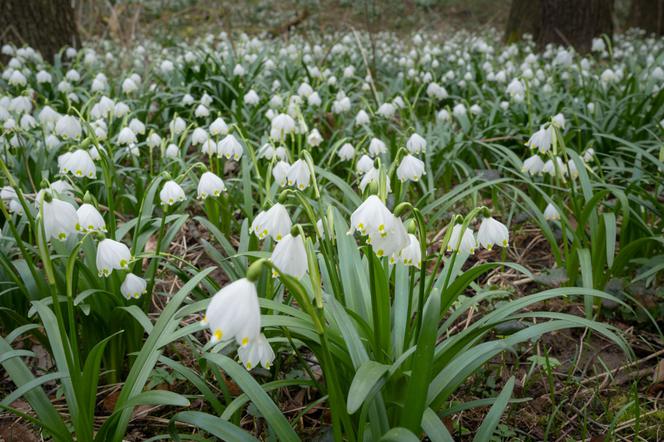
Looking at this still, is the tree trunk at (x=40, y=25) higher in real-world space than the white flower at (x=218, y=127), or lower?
higher

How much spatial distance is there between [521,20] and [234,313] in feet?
29.4

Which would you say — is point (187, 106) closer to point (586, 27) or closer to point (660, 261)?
point (660, 261)

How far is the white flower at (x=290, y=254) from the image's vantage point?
1389 mm

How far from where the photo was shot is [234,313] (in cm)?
113

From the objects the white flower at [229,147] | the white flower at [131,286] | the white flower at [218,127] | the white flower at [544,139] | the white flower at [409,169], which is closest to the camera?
the white flower at [131,286]

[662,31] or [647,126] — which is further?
[662,31]

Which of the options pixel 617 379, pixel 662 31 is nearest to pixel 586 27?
pixel 662 31

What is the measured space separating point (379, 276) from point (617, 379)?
3.88ft

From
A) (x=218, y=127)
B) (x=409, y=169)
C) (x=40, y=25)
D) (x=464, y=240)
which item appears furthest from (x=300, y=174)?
(x=40, y=25)

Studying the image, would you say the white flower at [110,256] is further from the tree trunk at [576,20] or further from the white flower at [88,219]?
the tree trunk at [576,20]

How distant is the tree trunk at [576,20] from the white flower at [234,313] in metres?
7.90

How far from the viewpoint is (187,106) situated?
495 cm

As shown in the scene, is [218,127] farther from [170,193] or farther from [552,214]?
[552,214]

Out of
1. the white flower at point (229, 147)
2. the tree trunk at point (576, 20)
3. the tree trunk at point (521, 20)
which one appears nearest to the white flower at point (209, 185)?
the white flower at point (229, 147)
